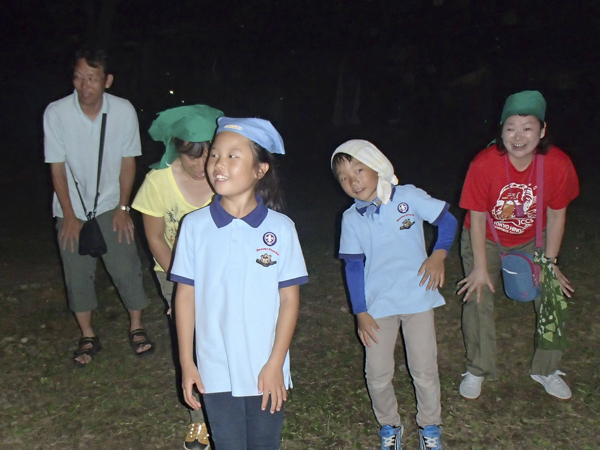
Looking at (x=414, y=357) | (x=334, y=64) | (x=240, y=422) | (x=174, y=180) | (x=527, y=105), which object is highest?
(x=334, y=64)

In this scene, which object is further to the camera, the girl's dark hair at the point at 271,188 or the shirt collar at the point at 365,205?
the shirt collar at the point at 365,205

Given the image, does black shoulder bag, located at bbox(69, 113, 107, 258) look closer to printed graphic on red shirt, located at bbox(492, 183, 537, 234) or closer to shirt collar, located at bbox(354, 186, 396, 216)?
shirt collar, located at bbox(354, 186, 396, 216)

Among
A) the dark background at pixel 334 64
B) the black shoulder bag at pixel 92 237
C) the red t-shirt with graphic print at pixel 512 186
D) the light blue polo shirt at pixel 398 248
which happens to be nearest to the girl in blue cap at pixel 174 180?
the light blue polo shirt at pixel 398 248

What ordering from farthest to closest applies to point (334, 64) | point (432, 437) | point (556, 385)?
1. point (334, 64)
2. point (556, 385)
3. point (432, 437)

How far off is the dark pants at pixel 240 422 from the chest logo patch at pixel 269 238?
24.2 inches

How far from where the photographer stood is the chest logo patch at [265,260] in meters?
2.24

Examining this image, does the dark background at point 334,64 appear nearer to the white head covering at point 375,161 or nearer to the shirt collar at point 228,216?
the white head covering at point 375,161

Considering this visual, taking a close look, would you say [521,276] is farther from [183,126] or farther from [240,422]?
[183,126]

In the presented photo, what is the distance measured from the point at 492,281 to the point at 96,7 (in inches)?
592

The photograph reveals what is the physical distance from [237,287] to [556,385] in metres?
2.55

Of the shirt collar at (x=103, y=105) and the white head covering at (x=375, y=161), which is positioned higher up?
the shirt collar at (x=103, y=105)

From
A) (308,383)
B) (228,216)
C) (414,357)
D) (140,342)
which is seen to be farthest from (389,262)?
(140,342)

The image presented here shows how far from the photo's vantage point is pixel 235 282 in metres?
2.22

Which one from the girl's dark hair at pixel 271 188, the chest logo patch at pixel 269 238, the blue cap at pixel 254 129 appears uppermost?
the blue cap at pixel 254 129
